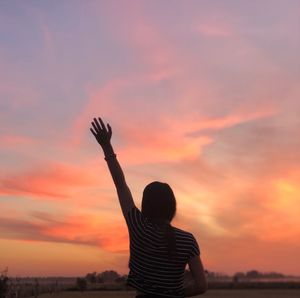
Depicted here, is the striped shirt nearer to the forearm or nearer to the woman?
the woman

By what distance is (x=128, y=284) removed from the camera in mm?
3928

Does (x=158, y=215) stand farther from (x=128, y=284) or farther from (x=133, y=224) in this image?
(x=128, y=284)

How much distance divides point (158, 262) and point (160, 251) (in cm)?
7

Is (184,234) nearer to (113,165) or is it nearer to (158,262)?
(158,262)

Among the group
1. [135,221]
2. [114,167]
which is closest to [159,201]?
[135,221]

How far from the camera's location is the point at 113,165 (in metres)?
4.23

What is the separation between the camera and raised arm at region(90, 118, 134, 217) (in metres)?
4.09

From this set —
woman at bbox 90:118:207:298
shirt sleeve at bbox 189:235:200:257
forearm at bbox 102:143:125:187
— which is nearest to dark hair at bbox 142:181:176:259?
woman at bbox 90:118:207:298

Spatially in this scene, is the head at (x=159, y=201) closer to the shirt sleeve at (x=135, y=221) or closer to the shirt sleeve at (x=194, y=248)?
the shirt sleeve at (x=135, y=221)

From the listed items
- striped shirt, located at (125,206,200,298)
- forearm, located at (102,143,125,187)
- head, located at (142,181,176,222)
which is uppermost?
forearm, located at (102,143,125,187)

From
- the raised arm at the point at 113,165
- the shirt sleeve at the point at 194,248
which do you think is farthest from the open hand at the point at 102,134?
the shirt sleeve at the point at 194,248

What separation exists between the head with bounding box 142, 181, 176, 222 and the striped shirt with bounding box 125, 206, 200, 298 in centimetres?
8

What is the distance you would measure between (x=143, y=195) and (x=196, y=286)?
2.21 feet

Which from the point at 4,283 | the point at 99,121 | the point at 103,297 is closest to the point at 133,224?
the point at 99,121
